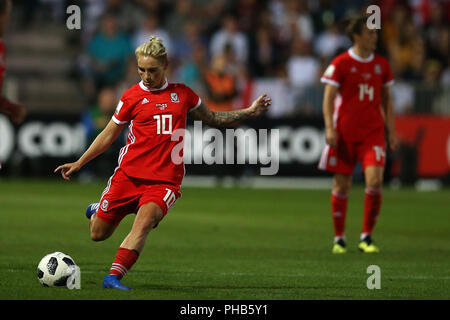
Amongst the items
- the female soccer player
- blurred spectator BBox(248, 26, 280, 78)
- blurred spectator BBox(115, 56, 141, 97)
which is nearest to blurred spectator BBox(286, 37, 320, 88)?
blurred spectator BBox(248, 26, 280, 78)

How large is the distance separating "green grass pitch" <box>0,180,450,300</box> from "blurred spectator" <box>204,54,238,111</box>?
3.26 m

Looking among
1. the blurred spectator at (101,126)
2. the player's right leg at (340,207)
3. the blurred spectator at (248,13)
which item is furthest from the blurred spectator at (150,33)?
the player's right leg at (340,207)

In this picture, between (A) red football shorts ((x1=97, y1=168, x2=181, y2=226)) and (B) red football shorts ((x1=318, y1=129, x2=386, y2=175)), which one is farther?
(B) red football shorts ((x1=318, y1=129, x2=386, y2=175))

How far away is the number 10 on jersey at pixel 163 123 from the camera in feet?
28.4

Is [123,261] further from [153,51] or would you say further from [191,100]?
[153,51]

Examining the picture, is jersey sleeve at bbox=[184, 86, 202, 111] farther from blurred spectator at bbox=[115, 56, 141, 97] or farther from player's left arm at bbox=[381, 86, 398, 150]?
blurred spectator at bbox=[115, 56, 141, 97]

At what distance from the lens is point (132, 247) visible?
822 cm

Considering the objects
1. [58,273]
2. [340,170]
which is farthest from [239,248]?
[58,273]

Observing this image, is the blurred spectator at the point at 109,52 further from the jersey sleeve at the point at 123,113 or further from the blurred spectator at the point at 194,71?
the jersey sleeve at the point at 123,113

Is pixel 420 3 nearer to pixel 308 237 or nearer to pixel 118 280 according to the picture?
pixel 308 237

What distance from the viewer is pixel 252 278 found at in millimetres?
9289

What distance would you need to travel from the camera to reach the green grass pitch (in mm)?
8477

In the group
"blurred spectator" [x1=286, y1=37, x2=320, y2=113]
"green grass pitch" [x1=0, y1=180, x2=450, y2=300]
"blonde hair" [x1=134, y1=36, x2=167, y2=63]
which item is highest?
"blurred spectator" [x1=286, y1=37, x2=320, y2=113]
